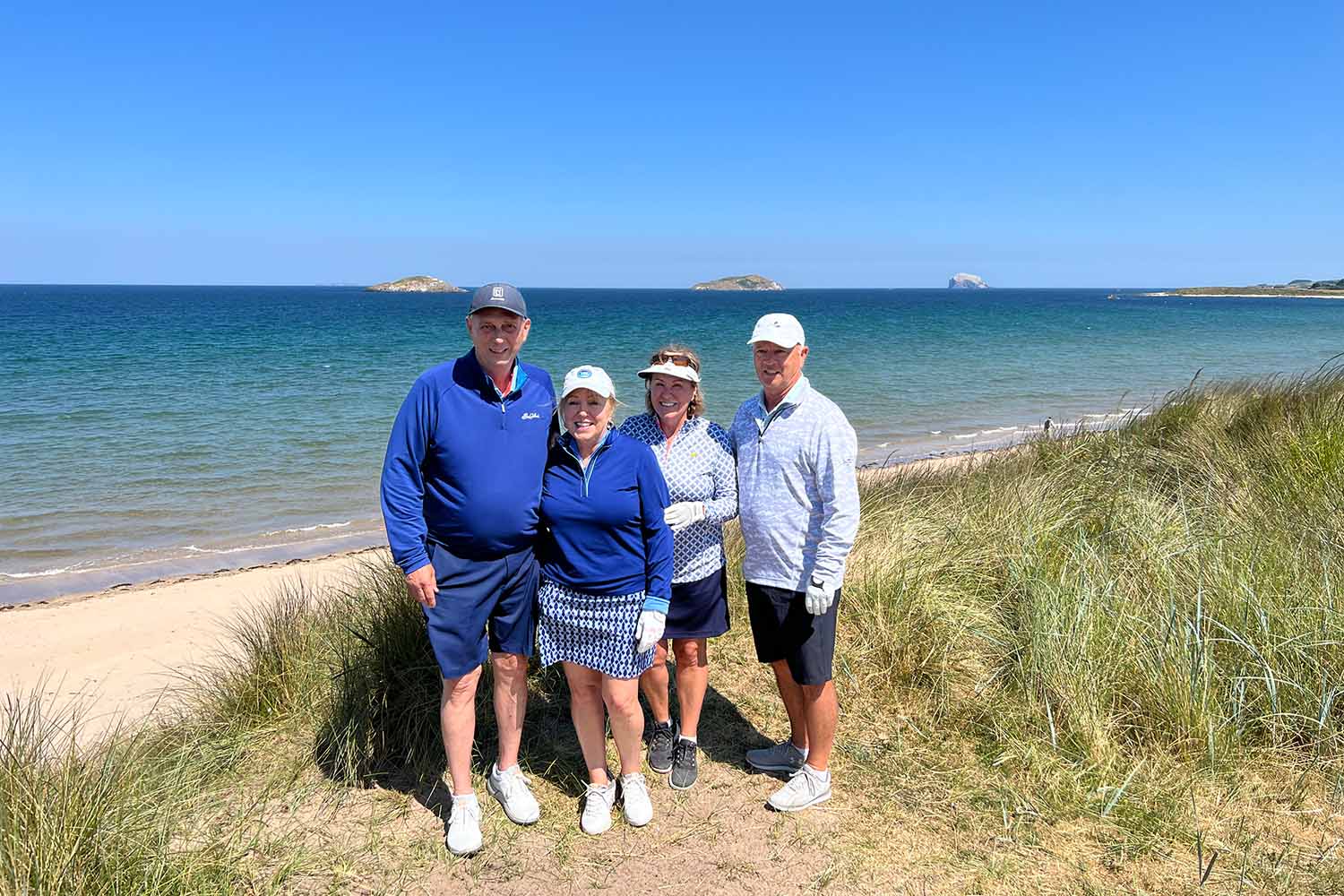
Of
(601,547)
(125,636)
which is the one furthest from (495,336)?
(125,636)

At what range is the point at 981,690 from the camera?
393 cm

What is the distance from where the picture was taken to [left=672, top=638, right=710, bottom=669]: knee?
3.54 metres

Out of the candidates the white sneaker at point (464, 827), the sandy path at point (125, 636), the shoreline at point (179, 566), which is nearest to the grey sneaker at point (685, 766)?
the white sneaker at point (464, 827)

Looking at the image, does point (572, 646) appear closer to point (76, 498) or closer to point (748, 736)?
point (748, 736)

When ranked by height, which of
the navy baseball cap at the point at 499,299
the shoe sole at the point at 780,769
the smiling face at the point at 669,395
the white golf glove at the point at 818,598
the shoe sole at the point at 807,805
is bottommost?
the shoe sole at the point at 780,769

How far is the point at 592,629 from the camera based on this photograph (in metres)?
3.15

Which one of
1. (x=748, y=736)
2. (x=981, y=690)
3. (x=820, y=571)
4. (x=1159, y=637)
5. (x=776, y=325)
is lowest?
(x=748, y=736)

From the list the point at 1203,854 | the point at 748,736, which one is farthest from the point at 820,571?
the point at 1203,854

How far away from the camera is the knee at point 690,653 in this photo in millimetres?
3539

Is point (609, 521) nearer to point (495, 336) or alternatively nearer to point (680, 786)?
point (495, 336)

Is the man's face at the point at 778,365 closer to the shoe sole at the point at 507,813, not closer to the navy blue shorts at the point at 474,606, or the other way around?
the navy blue shorts at the point at 474,606

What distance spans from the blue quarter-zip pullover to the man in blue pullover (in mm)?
102

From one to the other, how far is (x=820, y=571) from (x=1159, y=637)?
6.39 ft

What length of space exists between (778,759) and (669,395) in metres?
1.86
